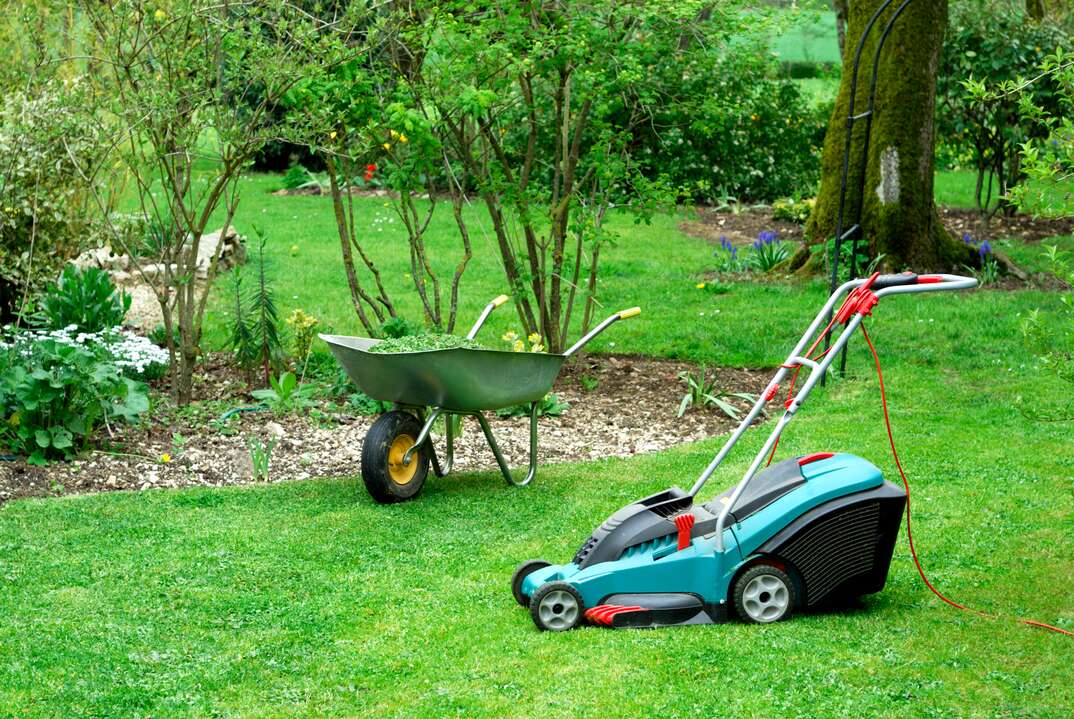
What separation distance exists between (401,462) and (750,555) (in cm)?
193

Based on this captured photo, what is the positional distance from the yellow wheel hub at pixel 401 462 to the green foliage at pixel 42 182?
239cm

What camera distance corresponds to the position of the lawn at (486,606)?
3357 millimetres

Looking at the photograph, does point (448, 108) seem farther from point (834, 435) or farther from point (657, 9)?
point (834, 435)

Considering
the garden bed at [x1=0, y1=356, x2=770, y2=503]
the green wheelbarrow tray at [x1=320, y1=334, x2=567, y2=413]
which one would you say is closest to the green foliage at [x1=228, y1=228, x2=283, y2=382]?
the garden bed at [x1=0, y1=356, x2=770, y2=503]

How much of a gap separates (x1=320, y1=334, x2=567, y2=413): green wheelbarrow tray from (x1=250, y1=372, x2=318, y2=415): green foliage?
1.37m

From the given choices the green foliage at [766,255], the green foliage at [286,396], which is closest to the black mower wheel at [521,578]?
the green foliage at [286,396]

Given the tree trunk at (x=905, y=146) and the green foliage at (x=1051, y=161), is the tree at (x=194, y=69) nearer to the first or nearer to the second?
the green foliage at (x=1051, y=161)

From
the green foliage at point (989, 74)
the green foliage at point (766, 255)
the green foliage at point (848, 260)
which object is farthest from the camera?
the green foliage at point (989, 74)

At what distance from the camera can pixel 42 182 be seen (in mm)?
7641

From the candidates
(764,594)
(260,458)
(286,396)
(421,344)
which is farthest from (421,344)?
(764,594)

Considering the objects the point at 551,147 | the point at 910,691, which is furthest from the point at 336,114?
the point at 551,147

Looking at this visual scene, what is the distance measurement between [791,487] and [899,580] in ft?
2.30

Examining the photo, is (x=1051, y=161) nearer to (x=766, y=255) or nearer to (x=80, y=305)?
(x=80, y=305)

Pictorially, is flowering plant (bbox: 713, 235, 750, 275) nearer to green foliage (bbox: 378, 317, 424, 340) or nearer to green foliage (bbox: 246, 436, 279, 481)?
green foliage (bbox: 378, 317, 424, 340)
